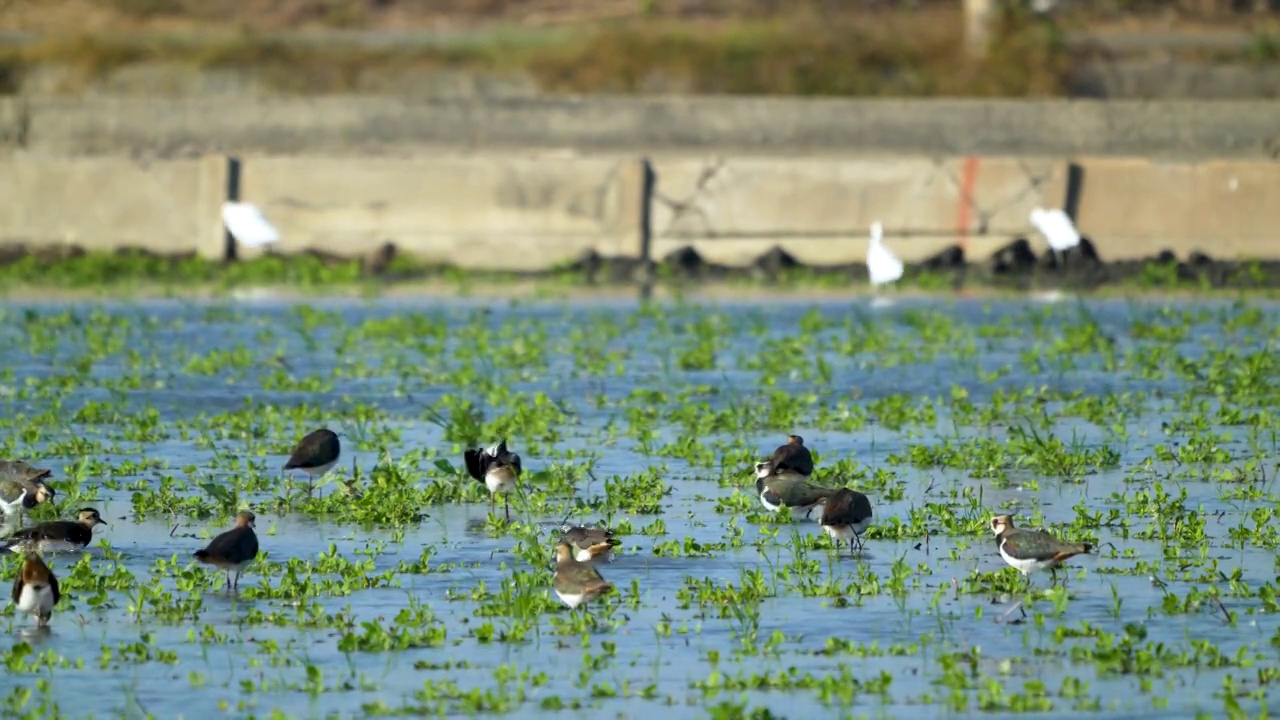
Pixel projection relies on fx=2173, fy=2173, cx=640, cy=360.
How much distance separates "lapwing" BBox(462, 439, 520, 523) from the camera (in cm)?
1147

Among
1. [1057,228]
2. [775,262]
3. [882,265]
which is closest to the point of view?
[882,265]

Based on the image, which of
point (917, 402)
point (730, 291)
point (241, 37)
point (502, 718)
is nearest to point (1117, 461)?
point (917, 402)

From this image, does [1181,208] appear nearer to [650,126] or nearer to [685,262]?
[685,262]

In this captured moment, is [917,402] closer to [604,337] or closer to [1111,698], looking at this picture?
[604,337]

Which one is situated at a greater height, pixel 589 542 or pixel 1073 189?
pixel 1073 189

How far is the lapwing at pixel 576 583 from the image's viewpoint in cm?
888

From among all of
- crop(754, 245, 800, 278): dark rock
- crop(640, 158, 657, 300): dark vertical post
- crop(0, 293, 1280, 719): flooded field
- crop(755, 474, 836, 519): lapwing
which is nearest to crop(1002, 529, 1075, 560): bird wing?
crop(0, 293, 1280, 719): flooded field

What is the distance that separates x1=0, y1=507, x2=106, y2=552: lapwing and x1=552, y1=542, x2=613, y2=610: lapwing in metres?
2.62

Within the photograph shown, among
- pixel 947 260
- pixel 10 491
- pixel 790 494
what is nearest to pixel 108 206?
pixel 947 260

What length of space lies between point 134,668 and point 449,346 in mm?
12251

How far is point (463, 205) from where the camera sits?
86.2ft

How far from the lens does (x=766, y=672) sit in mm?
8117

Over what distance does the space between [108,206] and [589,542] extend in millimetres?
17978

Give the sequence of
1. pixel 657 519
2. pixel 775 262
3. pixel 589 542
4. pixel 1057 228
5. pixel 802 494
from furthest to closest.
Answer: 1. pixel 775 262
2. pixel 1057 228
3. pixel 657 519
4. pixel 802 494
5. pixel 589 542
